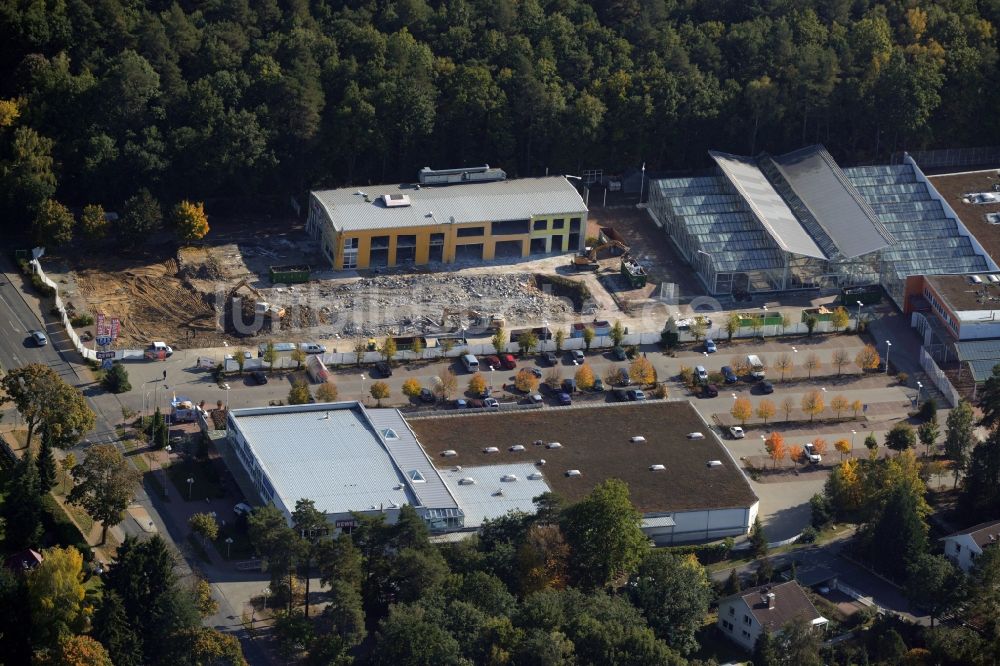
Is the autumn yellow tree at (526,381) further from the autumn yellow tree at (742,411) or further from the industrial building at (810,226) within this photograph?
the industrial building at (810,226)

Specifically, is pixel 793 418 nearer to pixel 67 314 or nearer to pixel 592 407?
pixel 592 407

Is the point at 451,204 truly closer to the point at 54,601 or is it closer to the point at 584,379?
the point at 584,379

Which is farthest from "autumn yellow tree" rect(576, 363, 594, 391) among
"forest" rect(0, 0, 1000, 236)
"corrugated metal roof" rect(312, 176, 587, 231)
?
"forest" rect(0, 0, 1000, 236)

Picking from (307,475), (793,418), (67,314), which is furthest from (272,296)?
(793,418)

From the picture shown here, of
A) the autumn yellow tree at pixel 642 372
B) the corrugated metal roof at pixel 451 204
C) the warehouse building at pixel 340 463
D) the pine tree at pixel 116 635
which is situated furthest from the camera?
the corrugated metal roof at pixel 451 204

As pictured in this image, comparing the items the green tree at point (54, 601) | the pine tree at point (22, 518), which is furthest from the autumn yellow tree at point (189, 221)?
the green tree at point (54, 601)

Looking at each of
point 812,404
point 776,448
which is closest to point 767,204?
point 812,404

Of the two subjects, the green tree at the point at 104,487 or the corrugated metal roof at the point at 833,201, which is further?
the corrugated metal roof at the point at 833,201
